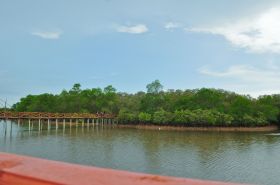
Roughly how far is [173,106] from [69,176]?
214ft

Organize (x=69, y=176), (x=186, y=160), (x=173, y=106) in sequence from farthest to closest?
1. (x=173, y=106)
2. (x=186, y=160)
3. (x=69, y=176)

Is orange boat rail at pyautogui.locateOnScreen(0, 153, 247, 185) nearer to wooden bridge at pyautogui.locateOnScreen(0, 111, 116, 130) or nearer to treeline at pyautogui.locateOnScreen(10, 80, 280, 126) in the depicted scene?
wooden bridge at pyautogui.locateOnScreen(0, 111, 116, 130)

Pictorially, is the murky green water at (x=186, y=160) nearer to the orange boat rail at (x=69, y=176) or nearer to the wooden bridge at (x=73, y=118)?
the orange boat rail at (x=69, y=176)

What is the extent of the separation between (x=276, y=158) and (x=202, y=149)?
5984 millimetres

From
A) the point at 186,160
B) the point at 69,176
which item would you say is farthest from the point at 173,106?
the point at 69,176

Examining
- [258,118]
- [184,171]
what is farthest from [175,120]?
[184,171]

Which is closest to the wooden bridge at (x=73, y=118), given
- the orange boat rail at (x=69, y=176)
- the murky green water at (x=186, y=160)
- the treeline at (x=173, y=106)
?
the treeline at (x=173, y=106)

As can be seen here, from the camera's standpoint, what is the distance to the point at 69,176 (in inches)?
40.4

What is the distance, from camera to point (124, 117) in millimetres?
63500

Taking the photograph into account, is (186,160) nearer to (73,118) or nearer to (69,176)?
(69,176)

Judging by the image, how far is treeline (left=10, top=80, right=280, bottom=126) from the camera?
187 ft

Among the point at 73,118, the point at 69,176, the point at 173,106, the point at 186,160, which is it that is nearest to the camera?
the point at 69,176

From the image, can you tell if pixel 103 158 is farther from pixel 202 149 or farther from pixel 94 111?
pixel 94 111

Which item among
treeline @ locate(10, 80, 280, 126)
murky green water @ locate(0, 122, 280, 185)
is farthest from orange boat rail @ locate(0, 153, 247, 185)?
treeline @ locate(10, 80, 280, 126)
